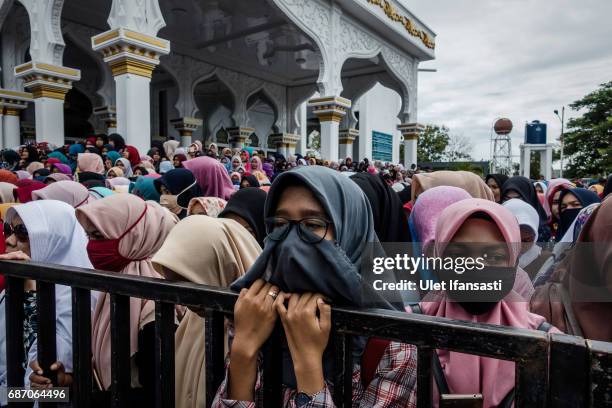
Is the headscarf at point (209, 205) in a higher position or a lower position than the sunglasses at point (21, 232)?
higher

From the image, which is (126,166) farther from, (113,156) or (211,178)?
(211,178)

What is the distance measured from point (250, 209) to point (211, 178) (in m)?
1.58

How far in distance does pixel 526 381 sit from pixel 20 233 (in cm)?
176

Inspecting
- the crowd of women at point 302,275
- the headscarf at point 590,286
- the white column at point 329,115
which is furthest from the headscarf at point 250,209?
the white column at point 329,115

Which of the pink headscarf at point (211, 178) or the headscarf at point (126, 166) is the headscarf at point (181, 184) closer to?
the pink headscarf at point (211, 178)

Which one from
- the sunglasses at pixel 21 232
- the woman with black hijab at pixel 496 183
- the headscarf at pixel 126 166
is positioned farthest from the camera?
the headscarf at pixel 126 166

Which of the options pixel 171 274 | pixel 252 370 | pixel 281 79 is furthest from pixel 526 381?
pixel 281 79

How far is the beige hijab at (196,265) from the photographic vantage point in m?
1.25

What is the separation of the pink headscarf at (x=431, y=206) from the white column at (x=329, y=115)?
7781 millimetres

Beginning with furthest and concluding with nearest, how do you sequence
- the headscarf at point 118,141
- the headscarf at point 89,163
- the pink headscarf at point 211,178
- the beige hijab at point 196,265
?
the headscarf at point 118,141
the headscarf at point 89,163
the pink headscarf at point 211,178
the beige hijab at point 196,265

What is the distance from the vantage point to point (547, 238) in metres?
2.95

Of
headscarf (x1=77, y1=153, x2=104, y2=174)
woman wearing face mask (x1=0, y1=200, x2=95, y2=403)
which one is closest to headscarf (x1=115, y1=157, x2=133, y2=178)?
headscarf (x1=77, y1=153, x2=104, y2=174)

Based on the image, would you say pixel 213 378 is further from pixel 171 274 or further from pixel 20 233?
pixel 20 233

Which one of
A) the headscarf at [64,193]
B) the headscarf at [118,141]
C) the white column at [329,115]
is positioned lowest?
the headscarf at [64,193]
